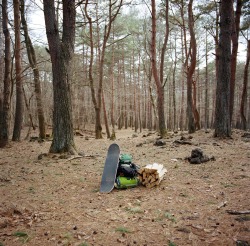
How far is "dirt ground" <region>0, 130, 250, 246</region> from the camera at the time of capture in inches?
102

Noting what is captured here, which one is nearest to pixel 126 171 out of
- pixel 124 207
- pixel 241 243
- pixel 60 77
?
pixel 124 207

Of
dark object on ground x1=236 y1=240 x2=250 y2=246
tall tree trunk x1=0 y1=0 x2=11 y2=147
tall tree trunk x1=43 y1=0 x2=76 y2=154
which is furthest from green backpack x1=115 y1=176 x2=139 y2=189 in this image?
tall tree trunk x1=0 y1=0 x2=11 y2=147

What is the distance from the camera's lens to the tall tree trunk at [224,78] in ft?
27.5

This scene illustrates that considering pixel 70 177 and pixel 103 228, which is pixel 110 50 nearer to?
pixel 70 177

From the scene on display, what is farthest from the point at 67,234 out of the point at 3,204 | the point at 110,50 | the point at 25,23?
the point at 110,50

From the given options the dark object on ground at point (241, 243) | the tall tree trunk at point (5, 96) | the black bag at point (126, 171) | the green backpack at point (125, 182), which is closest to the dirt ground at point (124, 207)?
the dark object on ground at point (241, 243)

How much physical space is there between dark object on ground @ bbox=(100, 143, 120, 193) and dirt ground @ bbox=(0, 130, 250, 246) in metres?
0.16

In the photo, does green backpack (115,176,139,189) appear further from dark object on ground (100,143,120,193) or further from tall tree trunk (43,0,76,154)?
tall tree trunk (43,0,76,154)

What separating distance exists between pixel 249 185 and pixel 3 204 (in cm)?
445

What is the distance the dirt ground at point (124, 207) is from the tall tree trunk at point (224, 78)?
2.84m

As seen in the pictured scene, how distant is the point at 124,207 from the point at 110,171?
1.26 metres

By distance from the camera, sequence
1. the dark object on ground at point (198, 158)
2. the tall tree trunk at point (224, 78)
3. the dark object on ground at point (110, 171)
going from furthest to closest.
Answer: the tall tree trunk at point (224, 78), the dark object on ground at point (198, 158), the dark object on ground at point (110, 171)

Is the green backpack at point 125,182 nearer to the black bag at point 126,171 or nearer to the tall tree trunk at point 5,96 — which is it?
the black bag at point 126,171

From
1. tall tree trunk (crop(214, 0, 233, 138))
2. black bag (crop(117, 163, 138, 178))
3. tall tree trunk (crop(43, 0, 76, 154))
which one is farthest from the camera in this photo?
tall tree trunk (crop(214, 0, 233, 138))
